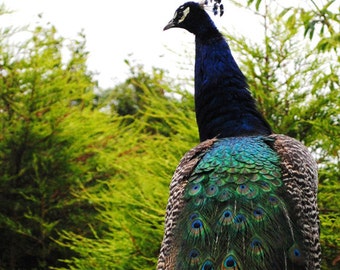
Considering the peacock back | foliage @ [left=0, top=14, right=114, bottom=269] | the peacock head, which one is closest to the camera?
the peacock back

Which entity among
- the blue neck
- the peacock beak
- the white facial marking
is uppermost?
the white facial marking

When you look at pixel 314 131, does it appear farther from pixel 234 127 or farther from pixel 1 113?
pixel 1 113

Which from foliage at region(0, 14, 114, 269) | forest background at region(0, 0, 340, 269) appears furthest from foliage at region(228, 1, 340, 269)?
foliage at region(0, 14, 114, 269)

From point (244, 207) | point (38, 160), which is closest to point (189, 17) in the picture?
point (244, 207)

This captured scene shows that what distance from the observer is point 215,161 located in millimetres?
2535

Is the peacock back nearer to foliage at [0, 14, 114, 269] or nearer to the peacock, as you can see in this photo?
the peacock

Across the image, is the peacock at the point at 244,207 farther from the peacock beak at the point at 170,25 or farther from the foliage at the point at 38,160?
the foliage at the point at 38,160

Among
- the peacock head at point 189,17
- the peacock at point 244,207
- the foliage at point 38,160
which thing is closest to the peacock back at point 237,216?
the peacock at point 244,207

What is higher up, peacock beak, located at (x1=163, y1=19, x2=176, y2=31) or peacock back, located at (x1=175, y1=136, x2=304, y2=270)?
peacock beak, located at (x1=163, y1=19, x2=176, y2=31)

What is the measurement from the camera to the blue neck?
2963 millimetres

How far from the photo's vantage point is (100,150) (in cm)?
617

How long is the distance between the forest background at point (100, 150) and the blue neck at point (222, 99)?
32.7 inches

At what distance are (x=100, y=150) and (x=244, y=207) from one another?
13.1 feet

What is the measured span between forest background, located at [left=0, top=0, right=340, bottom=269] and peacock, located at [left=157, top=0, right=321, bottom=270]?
1.13 meters
